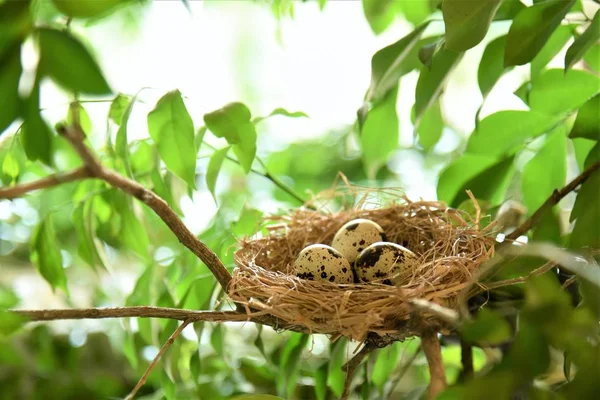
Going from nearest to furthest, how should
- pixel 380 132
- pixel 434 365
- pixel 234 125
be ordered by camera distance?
pixel 434 365, pixel 234 125, pixel 380 132

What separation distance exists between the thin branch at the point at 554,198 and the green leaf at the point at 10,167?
62 cm

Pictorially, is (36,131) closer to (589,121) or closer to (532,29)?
(532,29)

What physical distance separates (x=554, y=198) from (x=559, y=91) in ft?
0.57

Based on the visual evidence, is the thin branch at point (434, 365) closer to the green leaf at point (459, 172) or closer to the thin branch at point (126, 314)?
the thin branch at point (126, 314)

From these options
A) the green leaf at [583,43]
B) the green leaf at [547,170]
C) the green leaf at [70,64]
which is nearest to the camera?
the green leaf at [70,64]

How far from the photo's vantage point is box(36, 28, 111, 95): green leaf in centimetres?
39

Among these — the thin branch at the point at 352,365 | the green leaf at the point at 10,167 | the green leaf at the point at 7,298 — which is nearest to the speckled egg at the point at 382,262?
the thin branch at the point at 352,365

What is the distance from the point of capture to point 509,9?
76 cm

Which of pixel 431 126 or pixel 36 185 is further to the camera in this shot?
pixel 431 126

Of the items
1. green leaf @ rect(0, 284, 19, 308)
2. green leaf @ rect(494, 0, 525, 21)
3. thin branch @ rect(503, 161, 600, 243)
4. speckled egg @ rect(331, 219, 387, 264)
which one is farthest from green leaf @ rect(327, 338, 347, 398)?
green leaf @ rect(0, 284, 19, 308)

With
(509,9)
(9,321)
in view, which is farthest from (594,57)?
(9,321)

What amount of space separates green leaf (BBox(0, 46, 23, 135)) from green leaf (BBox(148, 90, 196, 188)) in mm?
259

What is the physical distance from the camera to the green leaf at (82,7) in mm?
402

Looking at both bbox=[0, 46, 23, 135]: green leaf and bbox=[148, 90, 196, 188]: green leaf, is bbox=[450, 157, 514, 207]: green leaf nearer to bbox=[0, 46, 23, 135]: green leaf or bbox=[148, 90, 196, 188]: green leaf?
bbox=[148, 90, 196, 188]: green leaf
